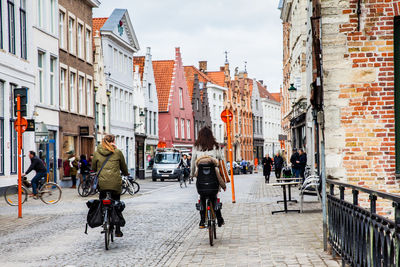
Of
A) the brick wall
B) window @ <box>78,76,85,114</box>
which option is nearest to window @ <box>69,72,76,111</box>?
window @ <box>78,76,85,114</box>

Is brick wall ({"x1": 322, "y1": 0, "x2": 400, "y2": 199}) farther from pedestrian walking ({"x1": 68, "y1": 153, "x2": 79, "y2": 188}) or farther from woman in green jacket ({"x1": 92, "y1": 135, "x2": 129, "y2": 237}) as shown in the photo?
pedestrian walking ({"x1": 68, "y1": 153, "x2": 79, "y2": 188})

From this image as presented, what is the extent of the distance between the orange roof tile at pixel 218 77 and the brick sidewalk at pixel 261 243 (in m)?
76.2

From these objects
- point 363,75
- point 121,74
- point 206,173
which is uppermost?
point 121,74

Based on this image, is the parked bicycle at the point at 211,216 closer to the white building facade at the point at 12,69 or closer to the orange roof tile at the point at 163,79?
the white building facade at the point at 12,69

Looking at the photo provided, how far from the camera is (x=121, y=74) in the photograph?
172 feet

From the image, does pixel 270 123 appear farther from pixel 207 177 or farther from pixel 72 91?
pixel 207 177

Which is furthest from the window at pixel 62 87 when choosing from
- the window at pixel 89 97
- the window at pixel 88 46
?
the window at pixel 88 46

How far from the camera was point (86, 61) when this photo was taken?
136 ft

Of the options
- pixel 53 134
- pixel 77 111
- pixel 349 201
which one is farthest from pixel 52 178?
pixel 349 201

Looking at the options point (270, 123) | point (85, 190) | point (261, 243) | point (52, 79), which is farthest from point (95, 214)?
point (270, 123)

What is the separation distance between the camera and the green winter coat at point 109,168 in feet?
34.6

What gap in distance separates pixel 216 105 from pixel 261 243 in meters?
79.5

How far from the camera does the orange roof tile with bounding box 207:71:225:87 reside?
300 ft

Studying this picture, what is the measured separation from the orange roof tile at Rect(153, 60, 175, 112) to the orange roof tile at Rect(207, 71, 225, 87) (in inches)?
828
